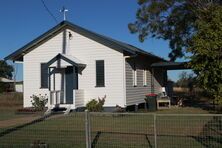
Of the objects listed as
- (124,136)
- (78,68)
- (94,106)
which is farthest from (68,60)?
(124,136)

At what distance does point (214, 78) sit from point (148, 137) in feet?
8.87

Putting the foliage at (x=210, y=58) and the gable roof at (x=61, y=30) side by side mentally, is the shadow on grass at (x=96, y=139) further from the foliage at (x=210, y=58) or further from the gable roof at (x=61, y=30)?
the gable roof at (x=61, y=30)

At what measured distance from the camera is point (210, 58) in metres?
10.9

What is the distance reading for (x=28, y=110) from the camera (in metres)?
23.4

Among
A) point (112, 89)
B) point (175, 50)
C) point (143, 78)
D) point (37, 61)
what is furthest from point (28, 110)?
point (175, 50)

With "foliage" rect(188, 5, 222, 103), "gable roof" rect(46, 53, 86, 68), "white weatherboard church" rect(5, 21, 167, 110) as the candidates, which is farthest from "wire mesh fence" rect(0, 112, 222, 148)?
"white weatherboard church" rect(5, 21, 167, 110)

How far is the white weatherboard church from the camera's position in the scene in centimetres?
2314

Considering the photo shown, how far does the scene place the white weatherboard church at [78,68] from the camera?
75.9 feet

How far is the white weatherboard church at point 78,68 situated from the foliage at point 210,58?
11.2 meters

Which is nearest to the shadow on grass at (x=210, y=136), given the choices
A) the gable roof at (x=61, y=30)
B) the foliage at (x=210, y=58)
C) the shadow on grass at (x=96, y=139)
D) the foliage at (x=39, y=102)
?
the foliage at (x=210, y=58)

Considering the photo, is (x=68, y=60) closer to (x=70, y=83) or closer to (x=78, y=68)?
(x=78, y=68)

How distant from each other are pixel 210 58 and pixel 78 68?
1386cm

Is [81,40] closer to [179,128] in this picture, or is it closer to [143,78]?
[143,78]

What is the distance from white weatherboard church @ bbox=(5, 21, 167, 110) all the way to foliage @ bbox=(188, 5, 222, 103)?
11228 mm
